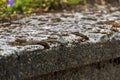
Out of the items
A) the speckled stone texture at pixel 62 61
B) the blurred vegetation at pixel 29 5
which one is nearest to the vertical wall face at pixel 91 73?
the speckled stone texture at pixel 62 61

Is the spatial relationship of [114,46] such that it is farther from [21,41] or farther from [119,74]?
[21,41]

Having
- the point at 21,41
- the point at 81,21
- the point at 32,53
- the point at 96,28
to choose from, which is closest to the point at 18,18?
→ the point at 81,21

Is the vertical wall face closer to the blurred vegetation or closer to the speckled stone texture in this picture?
the speckled stone texture

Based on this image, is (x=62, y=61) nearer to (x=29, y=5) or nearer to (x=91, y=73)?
(x=91, y=73)

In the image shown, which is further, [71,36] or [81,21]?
[81,21]

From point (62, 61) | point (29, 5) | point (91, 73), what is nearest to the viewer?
point (62, 61)

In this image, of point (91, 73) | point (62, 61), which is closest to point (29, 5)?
point (91, 73)

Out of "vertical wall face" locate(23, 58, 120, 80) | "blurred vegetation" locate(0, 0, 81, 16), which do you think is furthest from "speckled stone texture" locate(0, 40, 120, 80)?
"blurred vegetation" locate(0, 0, 81, 16)
